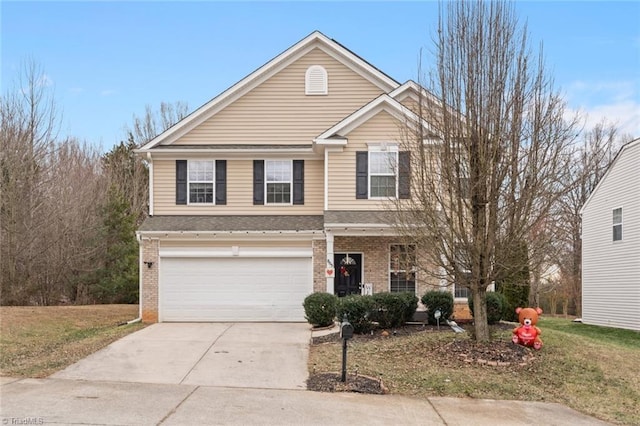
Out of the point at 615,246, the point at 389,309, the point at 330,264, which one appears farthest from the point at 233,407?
the point at 615,246

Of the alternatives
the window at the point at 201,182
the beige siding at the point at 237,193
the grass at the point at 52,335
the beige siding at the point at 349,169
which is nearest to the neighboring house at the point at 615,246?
the beige siding at the point at 349,169

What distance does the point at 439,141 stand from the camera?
12234 millimetres

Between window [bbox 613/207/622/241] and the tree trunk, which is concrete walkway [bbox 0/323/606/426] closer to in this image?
the tree trunk

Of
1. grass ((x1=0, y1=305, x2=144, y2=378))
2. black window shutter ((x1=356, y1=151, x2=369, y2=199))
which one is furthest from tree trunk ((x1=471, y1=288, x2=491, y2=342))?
grass ((x1=0, y1=305, x2=144, y2=378))

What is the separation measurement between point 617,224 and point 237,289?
13700 millimetres

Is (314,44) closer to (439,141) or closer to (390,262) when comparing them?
(390,262)

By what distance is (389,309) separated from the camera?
1520 centimetres

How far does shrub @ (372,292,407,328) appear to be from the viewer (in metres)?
15.1

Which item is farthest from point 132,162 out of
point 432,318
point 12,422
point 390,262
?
point 12,422

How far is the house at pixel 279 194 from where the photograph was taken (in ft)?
59.3

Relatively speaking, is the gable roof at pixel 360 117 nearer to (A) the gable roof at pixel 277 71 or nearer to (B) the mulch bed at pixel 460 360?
(A) the gable roof at pixel 277 71

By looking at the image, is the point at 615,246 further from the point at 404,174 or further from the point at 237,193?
the point at 237,193

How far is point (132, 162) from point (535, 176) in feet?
104

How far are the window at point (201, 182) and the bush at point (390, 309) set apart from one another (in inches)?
280
